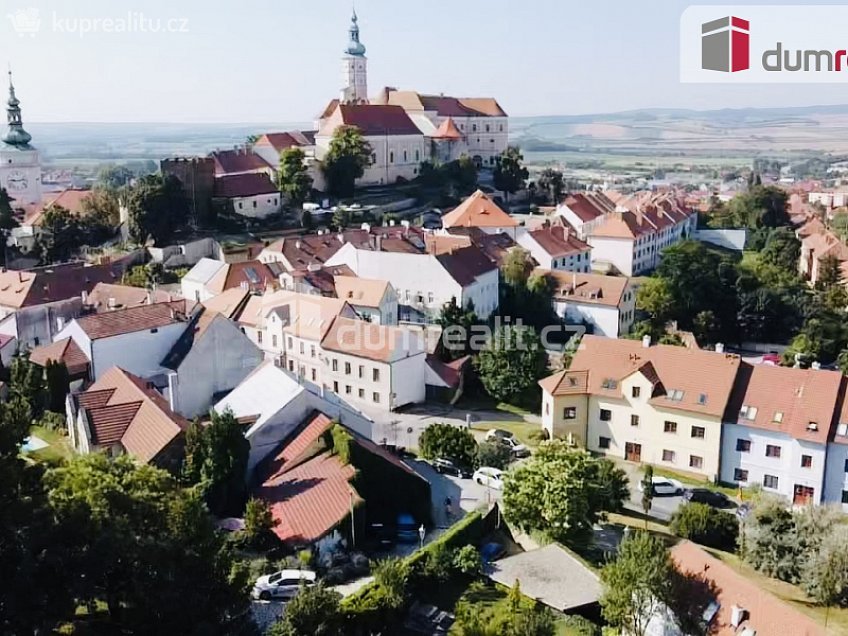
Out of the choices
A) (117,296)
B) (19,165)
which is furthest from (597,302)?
(19,165)

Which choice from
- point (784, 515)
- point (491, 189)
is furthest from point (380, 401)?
point (491, 189)

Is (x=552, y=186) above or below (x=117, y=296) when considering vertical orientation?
above

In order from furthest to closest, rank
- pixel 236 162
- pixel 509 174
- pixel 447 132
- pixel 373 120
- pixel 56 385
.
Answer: pixel 447 132
pixel 509 174
pixel 373 120
pixel 236 162
pixel 56 385

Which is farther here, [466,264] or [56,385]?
[466,264]

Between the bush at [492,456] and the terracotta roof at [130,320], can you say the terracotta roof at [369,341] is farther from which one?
the bush at [492,456]

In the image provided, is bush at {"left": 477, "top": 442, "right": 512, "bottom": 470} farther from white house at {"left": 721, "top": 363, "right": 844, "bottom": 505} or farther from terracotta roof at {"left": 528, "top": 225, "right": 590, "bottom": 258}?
terracotta roof at {"left": 528, "top": 225, "right": 590, "bottom": 258}

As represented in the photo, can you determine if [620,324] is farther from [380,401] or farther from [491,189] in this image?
[491,189]

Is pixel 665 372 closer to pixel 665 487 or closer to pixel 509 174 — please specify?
pixel 665 487
